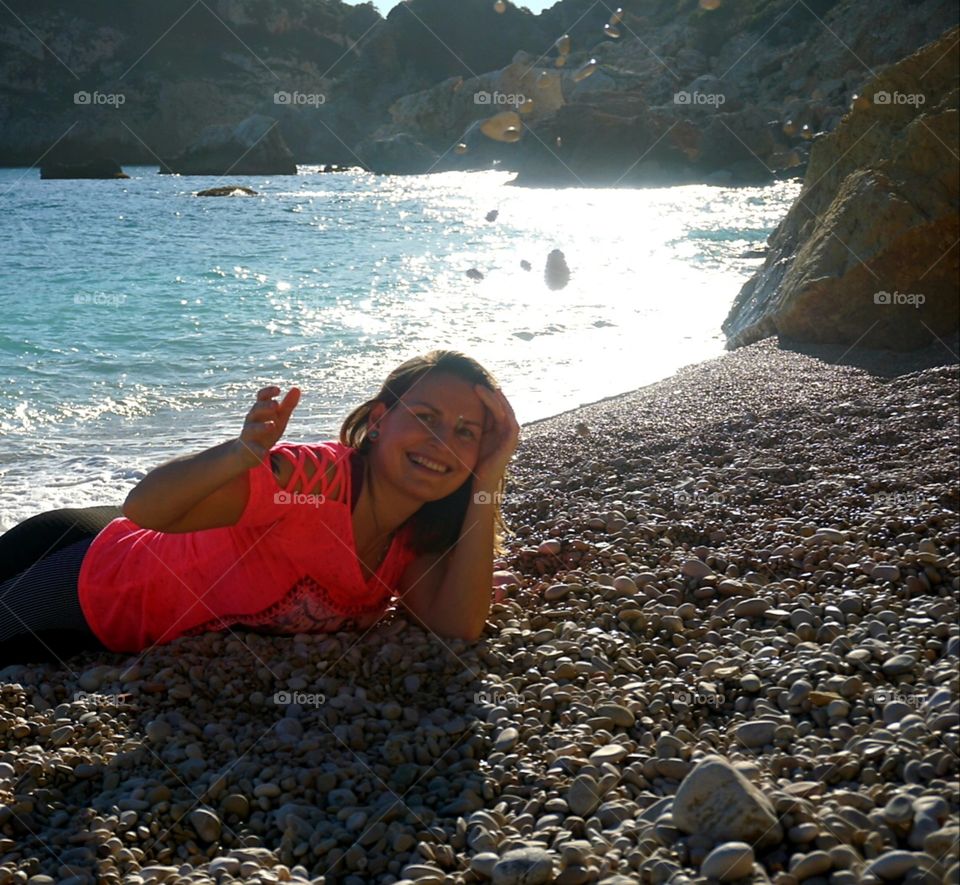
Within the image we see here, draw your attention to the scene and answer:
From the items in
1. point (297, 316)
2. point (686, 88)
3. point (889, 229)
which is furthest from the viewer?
point (686, 88)

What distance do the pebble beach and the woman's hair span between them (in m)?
0.35

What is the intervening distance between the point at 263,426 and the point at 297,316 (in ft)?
36.9

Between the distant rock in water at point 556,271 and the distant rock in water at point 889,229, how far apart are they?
28.2ft

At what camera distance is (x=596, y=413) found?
7.15m

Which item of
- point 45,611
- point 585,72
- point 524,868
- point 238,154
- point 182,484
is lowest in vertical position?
point 524,868

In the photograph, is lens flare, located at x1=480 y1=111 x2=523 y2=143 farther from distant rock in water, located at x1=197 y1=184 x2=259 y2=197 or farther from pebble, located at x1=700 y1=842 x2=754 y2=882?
pebble, located at x1=700 y1=842 x2=754 y2=882

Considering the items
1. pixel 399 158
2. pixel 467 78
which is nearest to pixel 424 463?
pixel 399 158

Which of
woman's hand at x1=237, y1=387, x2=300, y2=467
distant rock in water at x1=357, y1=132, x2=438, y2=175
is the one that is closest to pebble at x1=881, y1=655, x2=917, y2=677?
woman's hand at x1=237, y1=387, x2=300, y2=467

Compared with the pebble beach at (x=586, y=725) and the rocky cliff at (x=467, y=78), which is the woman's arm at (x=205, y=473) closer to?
the pebble beach at (x=586, y=725)

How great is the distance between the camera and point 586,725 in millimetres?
2883

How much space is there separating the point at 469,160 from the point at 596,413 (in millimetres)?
60793

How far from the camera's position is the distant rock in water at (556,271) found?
675 inches

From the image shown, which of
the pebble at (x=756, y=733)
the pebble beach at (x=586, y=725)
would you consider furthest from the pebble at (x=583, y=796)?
the pebble at (x=756, y=733)

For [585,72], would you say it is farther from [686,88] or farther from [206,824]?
[206,824]
